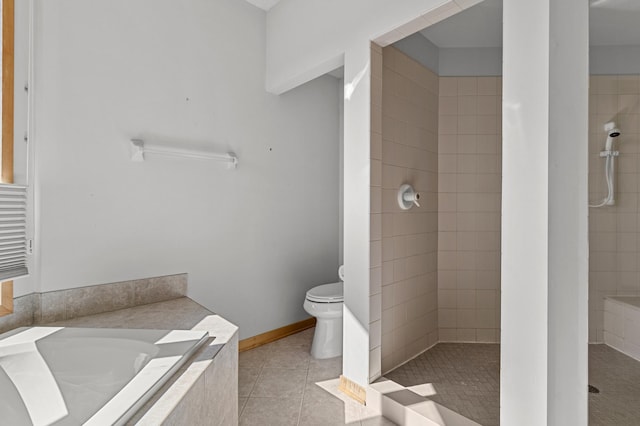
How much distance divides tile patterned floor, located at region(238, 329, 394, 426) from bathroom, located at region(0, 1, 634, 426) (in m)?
0.25

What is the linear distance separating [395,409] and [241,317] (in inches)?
54.7

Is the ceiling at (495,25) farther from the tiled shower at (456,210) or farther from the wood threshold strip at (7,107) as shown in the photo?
the wood threshold strip at (7,107)

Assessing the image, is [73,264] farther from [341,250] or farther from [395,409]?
[341,250]

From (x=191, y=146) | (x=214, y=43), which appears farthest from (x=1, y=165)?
(x=214, y=43)

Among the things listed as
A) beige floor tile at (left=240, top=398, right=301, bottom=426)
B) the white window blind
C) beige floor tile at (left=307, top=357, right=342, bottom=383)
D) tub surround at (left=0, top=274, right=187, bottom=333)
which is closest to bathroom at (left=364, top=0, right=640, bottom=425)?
beige floor tile at (left=307, top=357, right=342, bottom=383)

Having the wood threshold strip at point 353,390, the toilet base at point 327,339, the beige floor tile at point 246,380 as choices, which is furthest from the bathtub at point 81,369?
the toilet base at point 327,339

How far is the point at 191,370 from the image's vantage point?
4.23 ft

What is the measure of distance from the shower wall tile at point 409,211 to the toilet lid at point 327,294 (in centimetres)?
47

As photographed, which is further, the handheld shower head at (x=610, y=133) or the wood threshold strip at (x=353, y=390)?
the handheld shower head at (x=610, y=133)

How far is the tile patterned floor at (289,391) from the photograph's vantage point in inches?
74.4

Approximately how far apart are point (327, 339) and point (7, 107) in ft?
7.77

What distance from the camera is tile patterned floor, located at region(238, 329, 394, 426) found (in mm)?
1889

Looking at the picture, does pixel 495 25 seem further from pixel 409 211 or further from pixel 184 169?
pixel 184 169

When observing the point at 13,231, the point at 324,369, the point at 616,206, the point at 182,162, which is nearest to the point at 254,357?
the point at 324,369
